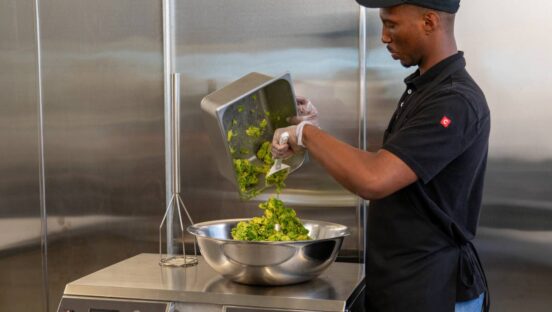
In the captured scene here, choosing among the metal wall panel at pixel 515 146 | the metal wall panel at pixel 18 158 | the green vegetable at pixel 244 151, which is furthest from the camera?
the metal wall panel at pixel 18 158

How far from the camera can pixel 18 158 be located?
258 centimetres

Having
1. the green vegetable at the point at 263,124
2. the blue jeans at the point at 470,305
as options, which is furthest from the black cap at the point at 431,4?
the blue jeans at the point at 470,305

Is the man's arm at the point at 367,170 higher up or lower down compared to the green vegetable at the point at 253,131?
lower down

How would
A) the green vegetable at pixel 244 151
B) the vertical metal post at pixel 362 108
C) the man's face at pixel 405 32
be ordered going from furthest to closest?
the vertical metal post at pixel 362 108 → the green vegetable at pixel 244 151 → the man's face at pixel 405 32

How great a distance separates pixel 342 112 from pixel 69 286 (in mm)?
1061

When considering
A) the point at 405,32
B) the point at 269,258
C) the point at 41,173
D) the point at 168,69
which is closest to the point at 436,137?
the point at 405,32

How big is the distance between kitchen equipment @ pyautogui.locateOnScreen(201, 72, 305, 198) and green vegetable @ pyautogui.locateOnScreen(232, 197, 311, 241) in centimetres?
9

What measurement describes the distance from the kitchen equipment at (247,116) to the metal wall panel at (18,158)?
0.91 meters

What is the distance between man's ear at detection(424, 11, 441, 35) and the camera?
173 centimetres

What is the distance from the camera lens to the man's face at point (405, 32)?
68.7 inches

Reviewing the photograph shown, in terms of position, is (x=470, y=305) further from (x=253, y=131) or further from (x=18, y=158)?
(x=18, y=158)

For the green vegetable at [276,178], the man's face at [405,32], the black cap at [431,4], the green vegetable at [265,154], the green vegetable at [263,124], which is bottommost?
the green vegetable at [276,178]

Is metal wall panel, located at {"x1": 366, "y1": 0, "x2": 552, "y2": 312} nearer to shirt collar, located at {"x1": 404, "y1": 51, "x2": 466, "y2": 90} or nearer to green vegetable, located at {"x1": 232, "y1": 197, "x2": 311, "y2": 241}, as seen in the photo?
shirt collar, located at {"x1": 404, "y1": 51, "x2": 466, "y2": 90}

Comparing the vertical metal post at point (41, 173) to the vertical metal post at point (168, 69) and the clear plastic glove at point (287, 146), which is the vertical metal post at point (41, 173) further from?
the clear plastic glove at point (287, 146)
